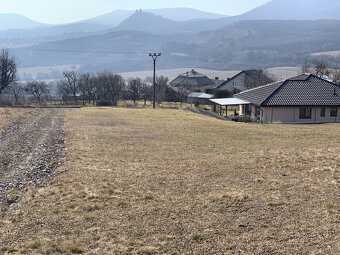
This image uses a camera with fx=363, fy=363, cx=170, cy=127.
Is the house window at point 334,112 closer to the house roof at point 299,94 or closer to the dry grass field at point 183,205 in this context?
the house roof at point 299,94

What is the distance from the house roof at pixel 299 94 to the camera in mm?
32688

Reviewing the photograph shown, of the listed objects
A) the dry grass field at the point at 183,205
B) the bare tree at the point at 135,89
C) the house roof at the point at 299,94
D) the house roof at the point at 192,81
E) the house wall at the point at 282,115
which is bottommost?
the dry grass field at the point at 183,205

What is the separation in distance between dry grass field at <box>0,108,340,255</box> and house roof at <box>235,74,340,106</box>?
17648 mm

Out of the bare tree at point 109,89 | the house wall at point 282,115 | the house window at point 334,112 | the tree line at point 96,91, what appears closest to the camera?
the house wall at point 282,115

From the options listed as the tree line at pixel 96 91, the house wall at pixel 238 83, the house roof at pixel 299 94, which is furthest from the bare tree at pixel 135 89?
the house roof at pixel 299 94

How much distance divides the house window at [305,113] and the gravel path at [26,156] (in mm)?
21182

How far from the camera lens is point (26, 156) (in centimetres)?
1471

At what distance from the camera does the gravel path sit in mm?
11094

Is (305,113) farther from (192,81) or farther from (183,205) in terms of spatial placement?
(192,81)

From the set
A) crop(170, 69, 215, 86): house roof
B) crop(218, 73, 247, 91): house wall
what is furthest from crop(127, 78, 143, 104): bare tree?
crop(218, 73, 247, 91): house wall

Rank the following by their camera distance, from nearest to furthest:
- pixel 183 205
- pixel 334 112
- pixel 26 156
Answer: pixel 183 205
pixel 26 156
pixel 334 112

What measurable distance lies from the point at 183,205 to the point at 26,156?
8.50 m

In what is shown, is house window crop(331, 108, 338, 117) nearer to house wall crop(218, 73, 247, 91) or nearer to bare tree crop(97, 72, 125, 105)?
house wall crop(218, 73, 247, 91)

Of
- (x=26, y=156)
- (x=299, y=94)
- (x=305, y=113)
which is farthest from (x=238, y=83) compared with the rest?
(x=26, y=156)
